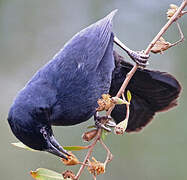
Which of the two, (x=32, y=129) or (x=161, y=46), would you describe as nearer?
(x=161, y=46)

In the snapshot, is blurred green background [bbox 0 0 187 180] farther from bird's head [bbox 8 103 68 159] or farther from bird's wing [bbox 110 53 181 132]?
bird's head [bbox 8 103 68 159]

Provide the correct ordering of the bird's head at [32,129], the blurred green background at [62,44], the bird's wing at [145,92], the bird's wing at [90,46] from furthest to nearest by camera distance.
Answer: the blurred green background at [62,44] → the bird's wing at [145,92] → the bird's wing at [90,46] → the bird's head at [32,129]

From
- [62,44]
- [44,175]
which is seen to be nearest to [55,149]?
[44,175]

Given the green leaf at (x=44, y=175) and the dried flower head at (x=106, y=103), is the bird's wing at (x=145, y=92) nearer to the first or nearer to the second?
the dried flower head at (x=106, y=103)

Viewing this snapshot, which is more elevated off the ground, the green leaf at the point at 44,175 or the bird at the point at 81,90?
the bird at the point at 81,90

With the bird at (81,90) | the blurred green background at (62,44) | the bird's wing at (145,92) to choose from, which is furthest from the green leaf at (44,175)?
the blurred green background at (62,44)

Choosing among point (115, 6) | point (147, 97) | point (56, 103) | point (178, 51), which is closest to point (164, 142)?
point (178, 51)

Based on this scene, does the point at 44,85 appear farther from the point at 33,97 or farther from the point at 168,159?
the point at 168,159

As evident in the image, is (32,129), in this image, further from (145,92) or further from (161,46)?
(145,92)
